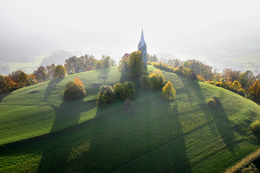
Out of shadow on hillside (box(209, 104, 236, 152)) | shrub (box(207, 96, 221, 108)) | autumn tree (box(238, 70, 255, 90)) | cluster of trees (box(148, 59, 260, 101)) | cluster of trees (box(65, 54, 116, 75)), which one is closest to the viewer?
shadow on hillside (box(209, 104, 236, 152))

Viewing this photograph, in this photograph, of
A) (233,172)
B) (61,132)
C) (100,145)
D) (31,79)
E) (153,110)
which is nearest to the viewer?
(233,172)

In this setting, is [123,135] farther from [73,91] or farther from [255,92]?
[255,92]

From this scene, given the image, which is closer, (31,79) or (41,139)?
(41,139)

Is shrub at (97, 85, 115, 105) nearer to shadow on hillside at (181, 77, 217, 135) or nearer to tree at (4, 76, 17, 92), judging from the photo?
shadow on hillside at (181, 77, 217, 135)

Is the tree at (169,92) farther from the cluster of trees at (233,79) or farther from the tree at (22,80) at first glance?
the tree at (22,80)

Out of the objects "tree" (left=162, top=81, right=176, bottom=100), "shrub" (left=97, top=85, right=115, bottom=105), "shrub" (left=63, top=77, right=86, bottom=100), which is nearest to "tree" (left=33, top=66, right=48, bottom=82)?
"shrub" (left=63, top=77, right=86, bottom=100)

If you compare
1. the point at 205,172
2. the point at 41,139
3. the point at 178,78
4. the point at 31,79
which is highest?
the point at 31,79

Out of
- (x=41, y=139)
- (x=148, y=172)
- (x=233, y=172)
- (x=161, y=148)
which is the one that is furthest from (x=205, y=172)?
(x=41, y=139)

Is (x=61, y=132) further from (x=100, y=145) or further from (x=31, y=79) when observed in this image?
(x=31, y=79)
